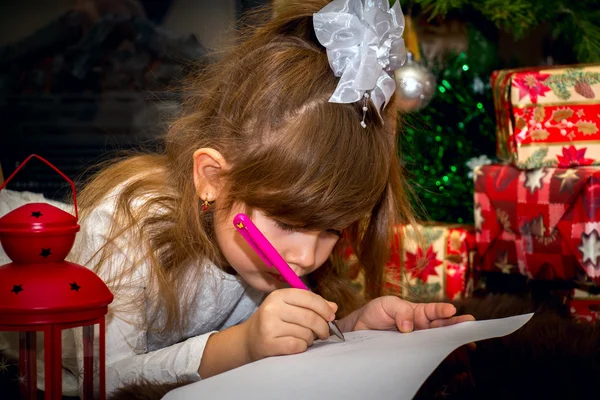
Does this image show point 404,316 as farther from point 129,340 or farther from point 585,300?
point 585,300

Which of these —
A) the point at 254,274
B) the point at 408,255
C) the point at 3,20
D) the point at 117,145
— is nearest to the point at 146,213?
the point at 254,274

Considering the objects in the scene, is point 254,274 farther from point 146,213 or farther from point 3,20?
point 3,20

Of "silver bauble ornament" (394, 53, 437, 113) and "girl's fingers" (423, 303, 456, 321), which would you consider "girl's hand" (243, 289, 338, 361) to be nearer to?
"girl's fingers" (423, 303, 456, 321)

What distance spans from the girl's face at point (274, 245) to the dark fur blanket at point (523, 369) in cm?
21

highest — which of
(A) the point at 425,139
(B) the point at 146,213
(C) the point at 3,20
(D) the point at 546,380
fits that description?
(C) the point at 3,20

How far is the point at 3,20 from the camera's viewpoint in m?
1.50

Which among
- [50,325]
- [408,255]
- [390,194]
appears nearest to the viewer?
[50,325]

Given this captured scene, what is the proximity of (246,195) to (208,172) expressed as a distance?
0.07 metres

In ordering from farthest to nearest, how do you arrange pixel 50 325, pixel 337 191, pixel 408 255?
pixel 408 255 < pixel 337 191 < pixel 50 325

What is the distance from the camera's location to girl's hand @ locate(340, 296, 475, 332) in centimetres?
67

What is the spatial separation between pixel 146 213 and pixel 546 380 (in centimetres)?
47

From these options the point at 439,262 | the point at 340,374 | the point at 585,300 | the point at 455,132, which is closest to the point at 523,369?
the point at 340,374

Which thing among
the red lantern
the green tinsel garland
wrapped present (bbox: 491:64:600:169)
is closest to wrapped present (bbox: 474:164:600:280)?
wrapped present (bbox: 491:64:600:169)

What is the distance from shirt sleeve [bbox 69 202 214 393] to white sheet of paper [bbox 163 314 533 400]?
0.14m
